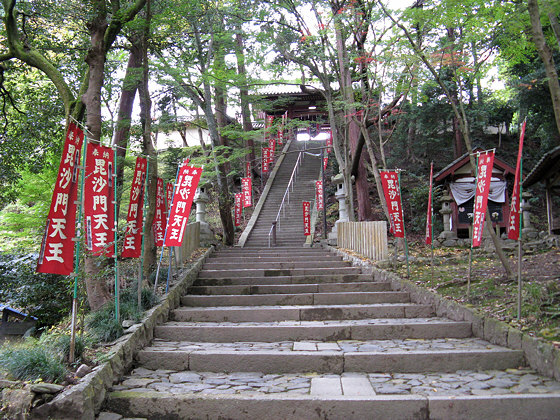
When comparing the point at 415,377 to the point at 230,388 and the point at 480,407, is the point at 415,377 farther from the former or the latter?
the point at 230,388

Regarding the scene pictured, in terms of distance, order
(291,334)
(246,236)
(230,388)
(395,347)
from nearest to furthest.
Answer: (230,388), (395,347), (291,334), (246,236)

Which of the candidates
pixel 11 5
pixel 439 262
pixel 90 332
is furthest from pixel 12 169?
pixel 439 262

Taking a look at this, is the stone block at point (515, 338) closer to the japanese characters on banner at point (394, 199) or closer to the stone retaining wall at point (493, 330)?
the stone retaining wall at point (493, 330)

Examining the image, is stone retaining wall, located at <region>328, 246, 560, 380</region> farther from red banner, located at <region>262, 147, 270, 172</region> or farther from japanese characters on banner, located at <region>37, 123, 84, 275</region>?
red banner, located at <region>262, 147, 270, 172</region>

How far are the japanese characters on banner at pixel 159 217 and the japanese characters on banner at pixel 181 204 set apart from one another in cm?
106

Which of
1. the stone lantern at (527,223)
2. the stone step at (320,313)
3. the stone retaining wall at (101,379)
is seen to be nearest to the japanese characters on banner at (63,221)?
the stone retaining wall at (101,379)

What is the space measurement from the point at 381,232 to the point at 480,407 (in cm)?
533

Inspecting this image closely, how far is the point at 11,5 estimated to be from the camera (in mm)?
7258

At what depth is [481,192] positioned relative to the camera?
5.89m

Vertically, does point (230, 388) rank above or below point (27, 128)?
below

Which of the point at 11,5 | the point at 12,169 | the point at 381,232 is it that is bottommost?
the point at 381,232

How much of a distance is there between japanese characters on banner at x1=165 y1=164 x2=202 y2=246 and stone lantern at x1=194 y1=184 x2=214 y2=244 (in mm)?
5275

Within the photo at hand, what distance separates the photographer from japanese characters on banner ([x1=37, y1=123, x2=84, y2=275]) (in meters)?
4.29

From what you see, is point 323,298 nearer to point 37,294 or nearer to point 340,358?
point 340,358
